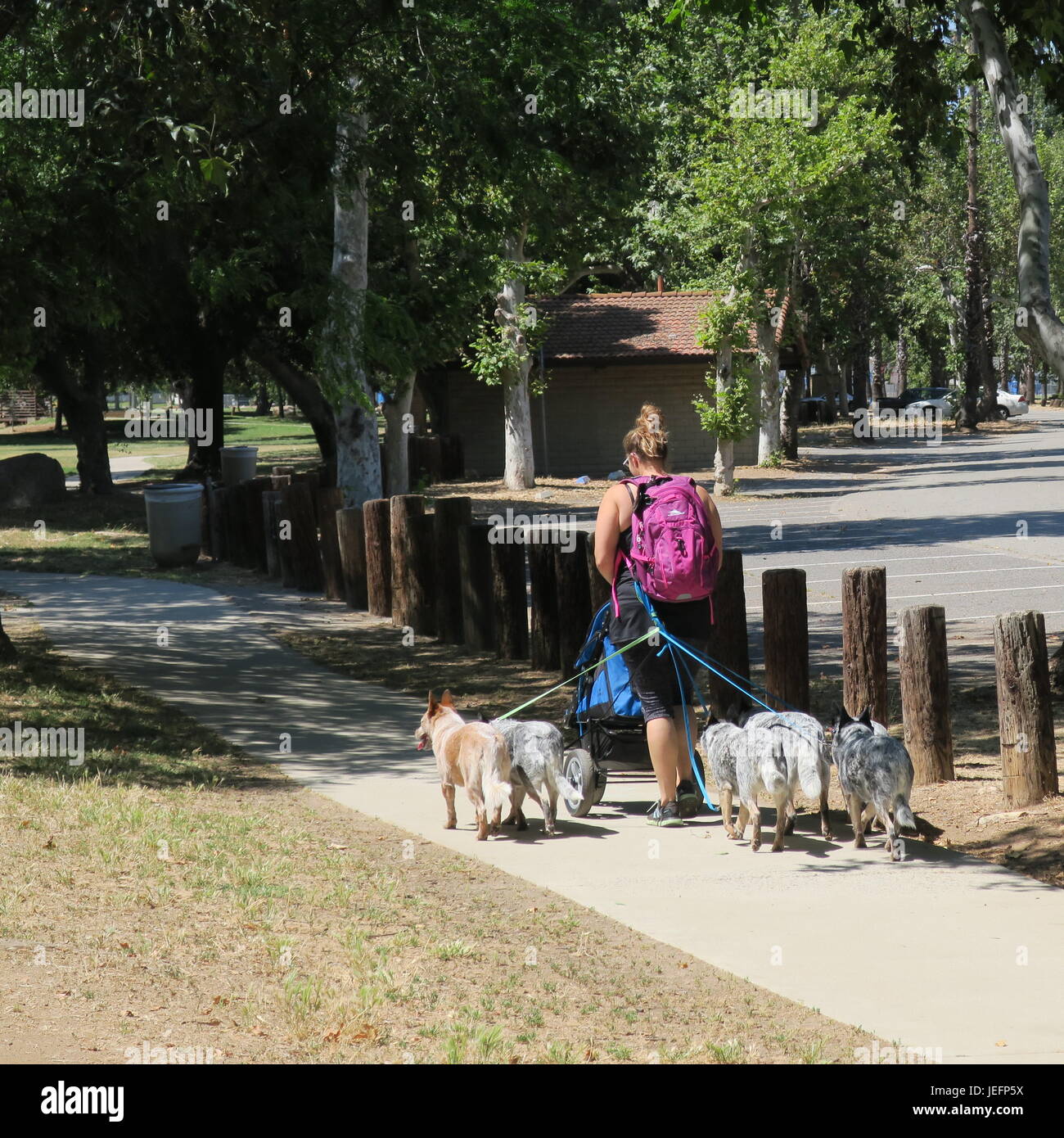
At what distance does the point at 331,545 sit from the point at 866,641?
905 centimetres

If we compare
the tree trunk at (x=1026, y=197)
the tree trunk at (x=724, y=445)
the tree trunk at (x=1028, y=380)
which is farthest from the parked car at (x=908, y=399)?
the tree trunk at (x=1026, y=197)

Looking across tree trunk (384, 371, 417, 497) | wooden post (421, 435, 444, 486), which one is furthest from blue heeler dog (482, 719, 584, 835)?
wooden post (421, 435, 444, 486)

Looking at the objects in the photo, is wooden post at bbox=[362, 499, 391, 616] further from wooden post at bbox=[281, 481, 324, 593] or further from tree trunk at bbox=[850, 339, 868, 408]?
tree trunk at bbox=[850, 339, 868, 408]

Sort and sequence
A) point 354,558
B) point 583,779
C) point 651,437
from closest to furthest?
point 651,437 < point 583,779 < point 354,558

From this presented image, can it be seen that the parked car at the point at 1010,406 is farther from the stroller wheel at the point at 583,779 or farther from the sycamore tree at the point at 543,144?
the stroller wheel at the point at 583,779

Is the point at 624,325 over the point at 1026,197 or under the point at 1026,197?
over

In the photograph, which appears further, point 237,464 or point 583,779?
point 237,464

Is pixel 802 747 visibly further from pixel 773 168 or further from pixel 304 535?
pixel 773 168

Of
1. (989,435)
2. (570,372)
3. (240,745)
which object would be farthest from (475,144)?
(989,435)

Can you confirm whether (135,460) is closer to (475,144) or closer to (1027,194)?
(475,144)

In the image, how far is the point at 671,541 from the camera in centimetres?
684

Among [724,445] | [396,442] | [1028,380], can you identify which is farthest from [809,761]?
[1028,380]

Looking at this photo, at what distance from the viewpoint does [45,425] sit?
278 feet

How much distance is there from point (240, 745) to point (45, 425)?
80.7 metres
